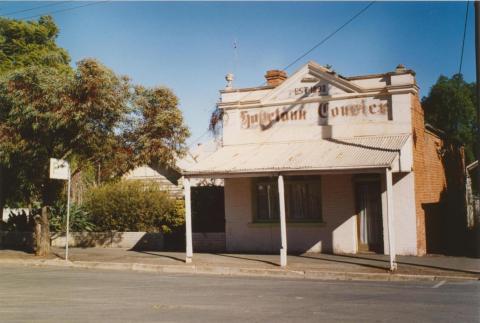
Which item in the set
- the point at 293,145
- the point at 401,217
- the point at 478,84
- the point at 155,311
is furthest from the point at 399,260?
the point at 155,311

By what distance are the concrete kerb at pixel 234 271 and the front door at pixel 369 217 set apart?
388 centimetres

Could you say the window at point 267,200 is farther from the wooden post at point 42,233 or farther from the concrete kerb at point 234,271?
the wooden post at point 42,233

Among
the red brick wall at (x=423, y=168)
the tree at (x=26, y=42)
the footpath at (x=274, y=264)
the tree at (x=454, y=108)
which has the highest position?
the tree at (x=26, y=42)

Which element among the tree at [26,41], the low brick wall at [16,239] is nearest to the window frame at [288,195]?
the low brick wall at [16,239]

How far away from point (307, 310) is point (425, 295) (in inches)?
100

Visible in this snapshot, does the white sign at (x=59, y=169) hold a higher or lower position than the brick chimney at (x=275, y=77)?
lower

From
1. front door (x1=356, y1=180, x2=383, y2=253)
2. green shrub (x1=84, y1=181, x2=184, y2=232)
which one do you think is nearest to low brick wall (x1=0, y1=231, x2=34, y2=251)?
green shrub (x1=84, y1=181, x2=184, y2=232)

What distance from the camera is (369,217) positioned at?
16.0 meters

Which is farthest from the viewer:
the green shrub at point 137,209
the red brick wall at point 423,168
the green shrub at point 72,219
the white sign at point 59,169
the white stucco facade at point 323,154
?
the green shrub at point 72,219

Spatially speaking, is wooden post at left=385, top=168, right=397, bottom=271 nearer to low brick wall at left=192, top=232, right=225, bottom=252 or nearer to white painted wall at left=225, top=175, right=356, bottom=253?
white painted wall at left=225, top=175, right=356, bottom=253

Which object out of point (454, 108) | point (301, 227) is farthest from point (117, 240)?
point (454, 108)

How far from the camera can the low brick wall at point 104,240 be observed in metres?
18.8

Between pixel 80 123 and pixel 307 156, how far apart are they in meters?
6.31

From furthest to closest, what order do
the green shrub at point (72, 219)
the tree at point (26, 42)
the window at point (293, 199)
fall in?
1. the tree at point (26, 42)
2. the green shrub at point (72, 219)
3. the window at point (293, 199)
